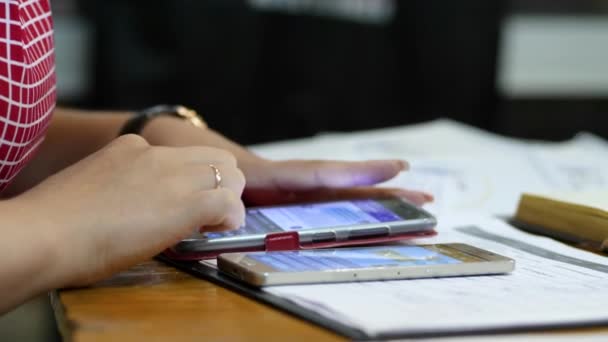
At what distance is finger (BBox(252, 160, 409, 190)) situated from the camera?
72 centimetres

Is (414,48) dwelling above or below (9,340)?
above

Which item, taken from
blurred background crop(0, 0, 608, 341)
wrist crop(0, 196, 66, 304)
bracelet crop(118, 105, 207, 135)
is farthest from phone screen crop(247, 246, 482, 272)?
blurred background crop(0, 0, 608, 341)

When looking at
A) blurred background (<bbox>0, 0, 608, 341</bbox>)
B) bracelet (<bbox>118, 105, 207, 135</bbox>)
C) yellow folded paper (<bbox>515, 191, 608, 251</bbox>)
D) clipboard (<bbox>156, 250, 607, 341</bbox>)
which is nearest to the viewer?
clipboard (<bbox>156, 250, 607, 341</bbox>)

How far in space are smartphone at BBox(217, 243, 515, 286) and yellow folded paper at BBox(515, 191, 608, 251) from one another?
0.44 feet

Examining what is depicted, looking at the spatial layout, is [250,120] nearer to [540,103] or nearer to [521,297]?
[540,103]

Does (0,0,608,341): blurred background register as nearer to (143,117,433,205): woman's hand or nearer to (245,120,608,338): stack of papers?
(245,120,608,338): stack of papers

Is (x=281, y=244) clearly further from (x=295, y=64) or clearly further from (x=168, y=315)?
(x=295, y=64)

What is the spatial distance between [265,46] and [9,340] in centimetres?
147

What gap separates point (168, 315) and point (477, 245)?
0.82 ft

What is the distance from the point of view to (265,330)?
1.44ft

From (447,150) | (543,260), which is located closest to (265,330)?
(543,260)

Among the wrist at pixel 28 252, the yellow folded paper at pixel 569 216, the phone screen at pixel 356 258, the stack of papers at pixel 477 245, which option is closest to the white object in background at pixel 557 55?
the stack of papers at pixel 477 245

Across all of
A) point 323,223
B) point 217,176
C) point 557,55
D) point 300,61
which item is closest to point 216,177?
point 217,176

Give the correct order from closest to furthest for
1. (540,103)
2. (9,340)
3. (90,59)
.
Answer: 1. (9,340)
2. (90,59)
3. (540,103)
